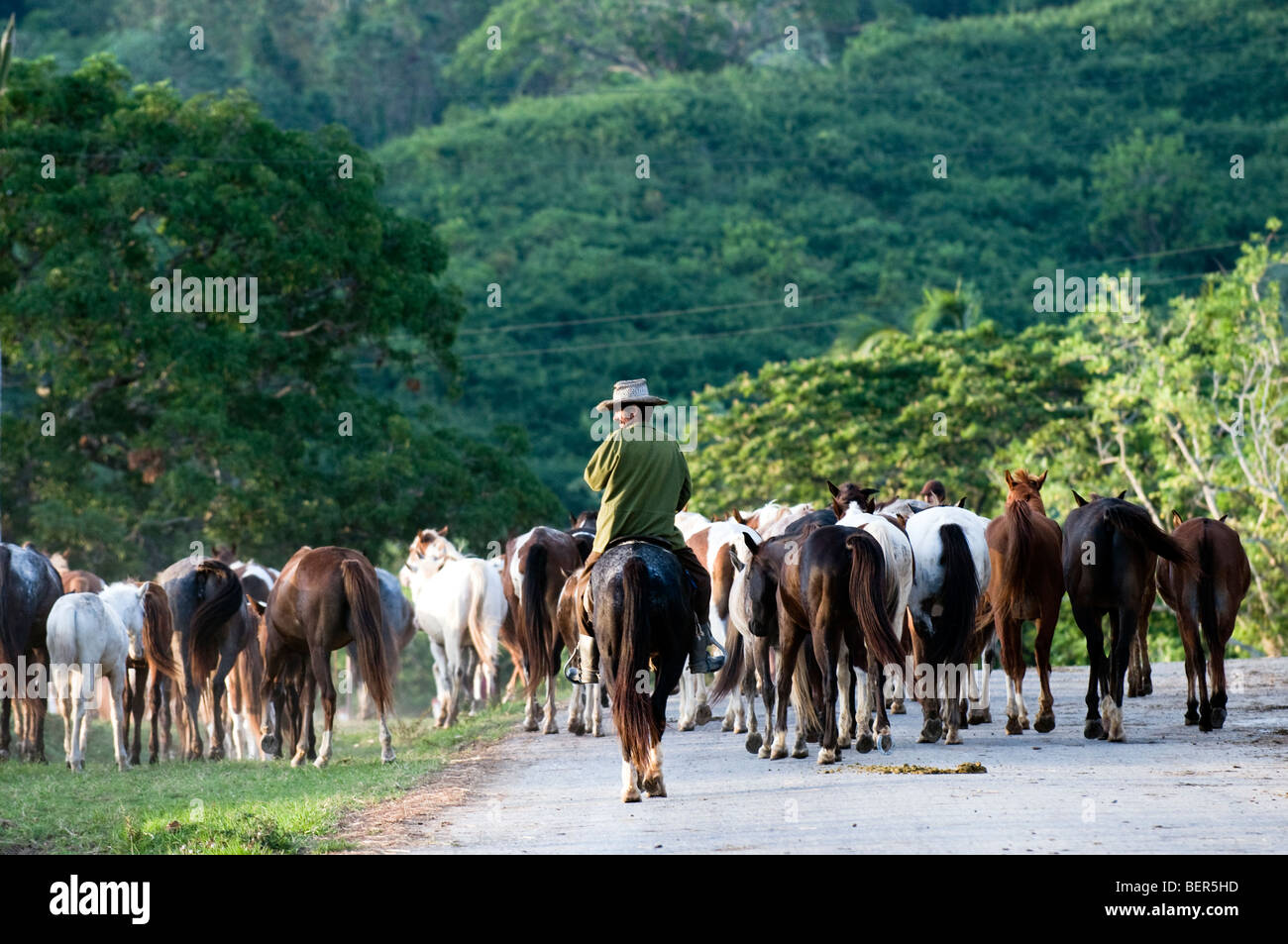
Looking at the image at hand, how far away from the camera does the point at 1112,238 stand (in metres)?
74.7

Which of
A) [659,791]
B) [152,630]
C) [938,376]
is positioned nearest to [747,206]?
[938,376]

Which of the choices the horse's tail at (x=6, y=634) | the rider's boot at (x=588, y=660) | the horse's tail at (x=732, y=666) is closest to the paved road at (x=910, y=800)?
the horse's tail at (x=732, y=666)

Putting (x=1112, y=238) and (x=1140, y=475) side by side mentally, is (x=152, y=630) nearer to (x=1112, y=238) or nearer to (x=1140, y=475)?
(x=1140, y=475)

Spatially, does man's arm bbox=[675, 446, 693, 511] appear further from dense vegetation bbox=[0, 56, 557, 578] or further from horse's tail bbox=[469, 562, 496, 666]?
dense vegetation bbox=[0, 56, 557, 578]

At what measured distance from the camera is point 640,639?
10875mm

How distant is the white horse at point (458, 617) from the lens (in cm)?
1920

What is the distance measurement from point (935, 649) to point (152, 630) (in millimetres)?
7407

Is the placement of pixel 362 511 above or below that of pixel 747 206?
below

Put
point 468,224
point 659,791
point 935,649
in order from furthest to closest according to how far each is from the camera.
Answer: point 468,224
point 935,649
point 659,791

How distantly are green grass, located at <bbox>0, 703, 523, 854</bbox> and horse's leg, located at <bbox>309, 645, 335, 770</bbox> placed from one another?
0.13m

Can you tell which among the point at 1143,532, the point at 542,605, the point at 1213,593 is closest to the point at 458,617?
the point at 542,605

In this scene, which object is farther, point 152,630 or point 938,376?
point 938,376

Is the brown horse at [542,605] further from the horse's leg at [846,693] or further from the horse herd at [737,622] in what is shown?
the horse's leg at [846,693]

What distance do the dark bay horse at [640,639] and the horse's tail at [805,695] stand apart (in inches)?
82.1
